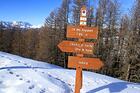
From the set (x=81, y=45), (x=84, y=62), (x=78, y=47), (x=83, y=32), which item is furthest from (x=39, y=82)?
(x=83, y=32)

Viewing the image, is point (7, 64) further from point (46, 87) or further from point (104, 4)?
point (104, 4)

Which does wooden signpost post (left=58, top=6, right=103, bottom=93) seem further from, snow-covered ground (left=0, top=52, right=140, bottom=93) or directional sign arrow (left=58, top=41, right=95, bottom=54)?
snow-covered ground (left=0, top=52, right=140, bottom=93)

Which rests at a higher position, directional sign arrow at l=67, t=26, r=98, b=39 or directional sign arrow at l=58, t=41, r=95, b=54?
directional sign arrow at l=67, t=26, r=98, b=39

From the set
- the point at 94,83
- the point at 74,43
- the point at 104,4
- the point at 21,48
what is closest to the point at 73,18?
the point at 104,4

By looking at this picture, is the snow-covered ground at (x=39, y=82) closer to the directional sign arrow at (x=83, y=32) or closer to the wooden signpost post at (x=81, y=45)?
the wooden signpost post at (x=81, y=45)

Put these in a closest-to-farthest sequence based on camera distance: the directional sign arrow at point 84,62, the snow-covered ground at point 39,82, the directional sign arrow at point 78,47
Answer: the directional sign arrow at point 78,47, the directional sign arrow at point 84,62, the snow-covered ground at point 39,82

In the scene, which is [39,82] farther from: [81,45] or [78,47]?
[81,45]

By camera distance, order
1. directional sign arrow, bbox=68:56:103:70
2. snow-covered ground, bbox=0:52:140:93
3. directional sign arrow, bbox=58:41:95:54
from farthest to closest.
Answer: snow-covered ground, bbox=0:52:140:93, directional sign arrow, bbox=68:56:103:70, directional sign arrow, bbox=58:41:95:54

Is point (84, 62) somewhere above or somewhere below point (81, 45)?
below

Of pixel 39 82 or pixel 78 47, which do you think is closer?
pixel 78 47

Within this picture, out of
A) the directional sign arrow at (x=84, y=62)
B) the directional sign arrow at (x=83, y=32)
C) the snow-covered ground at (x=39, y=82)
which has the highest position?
the directional sign arrow at (x=83, y=32)

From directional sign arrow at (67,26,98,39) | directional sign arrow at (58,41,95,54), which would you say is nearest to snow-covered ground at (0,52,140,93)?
directional sign arrow at (58,41,95,54)

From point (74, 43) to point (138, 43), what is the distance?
2795 cm

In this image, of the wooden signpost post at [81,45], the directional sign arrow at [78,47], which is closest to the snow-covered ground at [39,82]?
the wooden signpost post at [81,45]
